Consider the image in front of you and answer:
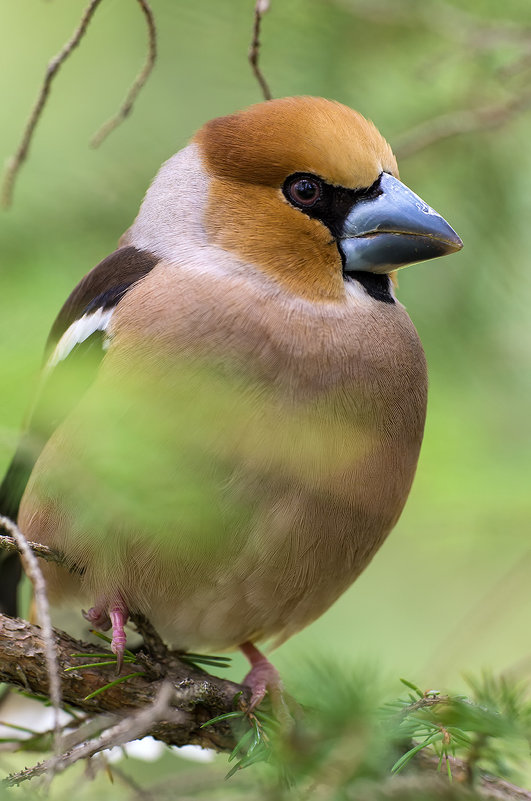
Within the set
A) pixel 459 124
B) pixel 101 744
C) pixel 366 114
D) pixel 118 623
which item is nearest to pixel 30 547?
pixel 101 744

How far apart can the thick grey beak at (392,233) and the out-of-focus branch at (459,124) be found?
39cm

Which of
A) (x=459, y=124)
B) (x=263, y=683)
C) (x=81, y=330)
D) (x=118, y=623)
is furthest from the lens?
(x=459, y=124)

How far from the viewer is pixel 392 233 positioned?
3271 mm

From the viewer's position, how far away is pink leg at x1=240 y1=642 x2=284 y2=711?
311cm

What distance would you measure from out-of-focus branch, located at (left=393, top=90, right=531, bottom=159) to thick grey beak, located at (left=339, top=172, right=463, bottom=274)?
1.29 feet

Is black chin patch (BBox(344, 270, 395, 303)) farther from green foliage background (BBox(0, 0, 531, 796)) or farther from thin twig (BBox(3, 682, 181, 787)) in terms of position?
thin twig (BBox(3, 682, 181, 787))

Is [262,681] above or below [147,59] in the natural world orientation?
below

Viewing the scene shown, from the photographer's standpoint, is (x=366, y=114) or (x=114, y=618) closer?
(x=114, y=618)

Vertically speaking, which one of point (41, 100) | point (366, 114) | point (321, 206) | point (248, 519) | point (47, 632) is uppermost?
point (366, 114)

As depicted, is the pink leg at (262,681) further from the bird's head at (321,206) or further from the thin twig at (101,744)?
the bird's head at (321,206)

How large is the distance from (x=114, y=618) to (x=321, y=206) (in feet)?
5.26

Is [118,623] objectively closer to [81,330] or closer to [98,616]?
[98,616]

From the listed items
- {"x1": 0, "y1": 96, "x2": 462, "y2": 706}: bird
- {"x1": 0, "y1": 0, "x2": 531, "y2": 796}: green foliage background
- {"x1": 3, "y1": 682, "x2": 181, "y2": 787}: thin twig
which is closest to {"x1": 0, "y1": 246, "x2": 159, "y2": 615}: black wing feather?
{"x1": 0, "y1": 96, "x2": 462, "y2": 706}: bird

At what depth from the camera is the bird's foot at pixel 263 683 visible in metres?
3.07
